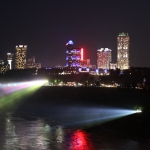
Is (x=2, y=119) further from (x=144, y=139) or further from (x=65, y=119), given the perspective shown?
(x=144, y=139)

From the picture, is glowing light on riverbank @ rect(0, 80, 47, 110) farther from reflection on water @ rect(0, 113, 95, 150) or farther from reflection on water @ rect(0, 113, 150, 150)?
reflection on water @ rect(0, 113, 150, 150)

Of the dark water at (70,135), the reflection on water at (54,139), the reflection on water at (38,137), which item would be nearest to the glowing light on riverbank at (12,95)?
the dark water at (70,135)

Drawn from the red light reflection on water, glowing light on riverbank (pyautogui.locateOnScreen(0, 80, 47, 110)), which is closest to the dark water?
the red light reflection on water

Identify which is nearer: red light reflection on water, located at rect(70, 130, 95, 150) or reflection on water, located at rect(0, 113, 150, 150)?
red light reflection on water, located at rect(70, 130, 95, 150)

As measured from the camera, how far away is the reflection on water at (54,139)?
20.1 meters

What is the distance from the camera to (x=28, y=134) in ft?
78.4

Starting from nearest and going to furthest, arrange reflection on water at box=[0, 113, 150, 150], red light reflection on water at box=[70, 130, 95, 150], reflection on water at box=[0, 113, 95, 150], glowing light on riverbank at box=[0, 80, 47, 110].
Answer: red light reflection on water at box=[70, 130, 95, 150]
reflection on water at box=[0, 113, 150, 150]
reflection on water at box=[0, 113, 95, 150]
glowing light on riverbank at box=[0, 80, 47, 110]

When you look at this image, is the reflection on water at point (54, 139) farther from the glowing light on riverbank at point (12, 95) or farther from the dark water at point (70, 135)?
the glowing light on riverbank at point (12, 95)

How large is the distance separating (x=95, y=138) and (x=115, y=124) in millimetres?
6308

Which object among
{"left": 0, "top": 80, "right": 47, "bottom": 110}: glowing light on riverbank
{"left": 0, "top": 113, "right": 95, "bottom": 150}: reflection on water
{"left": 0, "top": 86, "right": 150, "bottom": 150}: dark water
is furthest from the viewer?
{"left": 0, "top": 80, "right": 47, "bottom": 110}: glowing light on riverbank

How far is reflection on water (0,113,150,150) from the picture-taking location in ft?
66.1

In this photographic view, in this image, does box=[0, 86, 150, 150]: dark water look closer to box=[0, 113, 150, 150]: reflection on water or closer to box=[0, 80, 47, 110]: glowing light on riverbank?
box=[0, 113, 150, 150]: reflection on water

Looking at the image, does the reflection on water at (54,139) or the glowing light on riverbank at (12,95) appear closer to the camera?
the reflection on water at (54,139)

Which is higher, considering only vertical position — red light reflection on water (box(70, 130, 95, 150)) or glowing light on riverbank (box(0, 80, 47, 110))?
glowing light on riverbank (box(0, 80, 47, 110))
